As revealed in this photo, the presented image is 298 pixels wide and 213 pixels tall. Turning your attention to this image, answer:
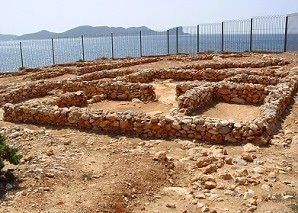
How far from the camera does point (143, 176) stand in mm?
8336

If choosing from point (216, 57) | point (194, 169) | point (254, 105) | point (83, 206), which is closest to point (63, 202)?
point (83, 206)

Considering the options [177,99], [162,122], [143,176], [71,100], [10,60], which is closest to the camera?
[143,176]

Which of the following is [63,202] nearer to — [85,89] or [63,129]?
[63,129]

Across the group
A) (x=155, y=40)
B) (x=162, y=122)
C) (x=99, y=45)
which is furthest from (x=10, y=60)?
(x=162, y=122)

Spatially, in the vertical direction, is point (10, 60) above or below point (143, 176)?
below

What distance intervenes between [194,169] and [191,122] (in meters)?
2.22

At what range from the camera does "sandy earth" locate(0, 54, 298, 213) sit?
A: 730cm

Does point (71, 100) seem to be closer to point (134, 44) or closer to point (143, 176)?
point (143, 176)

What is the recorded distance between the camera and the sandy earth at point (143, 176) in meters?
7.30

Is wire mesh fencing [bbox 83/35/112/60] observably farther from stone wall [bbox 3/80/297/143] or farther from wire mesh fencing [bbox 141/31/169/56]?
stone wall [bbox 3/80/297/143]

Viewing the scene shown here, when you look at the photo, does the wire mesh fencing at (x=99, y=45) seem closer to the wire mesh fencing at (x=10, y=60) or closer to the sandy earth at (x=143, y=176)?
the wire mesh fencing at (x=10, y=60)

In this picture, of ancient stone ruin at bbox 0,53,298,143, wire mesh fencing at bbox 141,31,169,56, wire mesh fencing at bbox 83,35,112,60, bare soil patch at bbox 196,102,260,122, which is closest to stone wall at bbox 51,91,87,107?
ancient stone ruin at bbox 0,53,298,143

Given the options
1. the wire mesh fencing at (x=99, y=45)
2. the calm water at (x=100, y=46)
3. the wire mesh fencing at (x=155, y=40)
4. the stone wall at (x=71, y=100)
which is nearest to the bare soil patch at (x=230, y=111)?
the stone wall at (x=71, y=100)

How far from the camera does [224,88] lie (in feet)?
50.8
